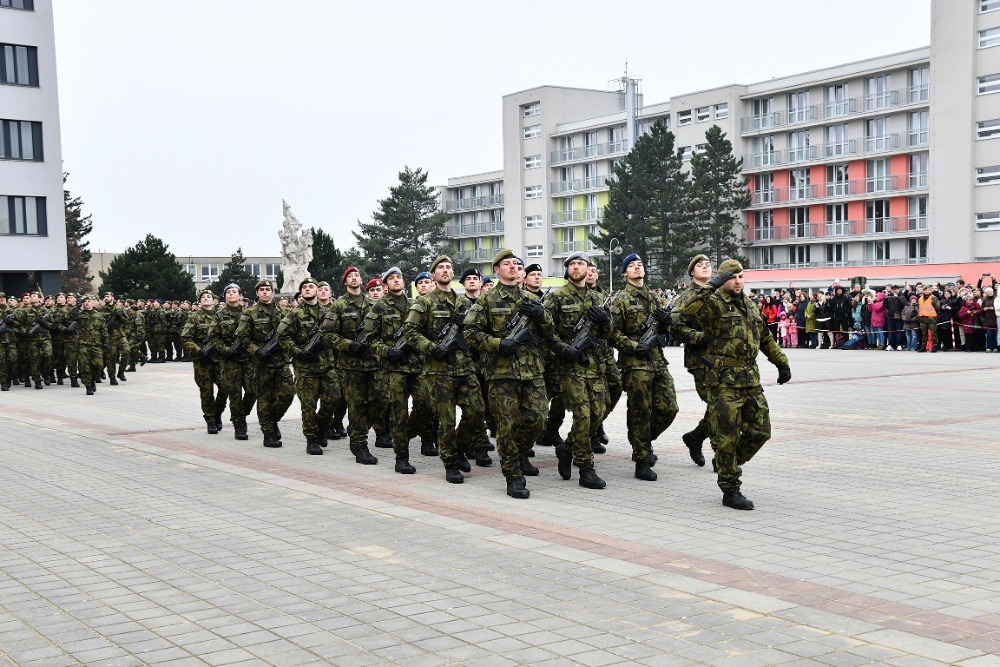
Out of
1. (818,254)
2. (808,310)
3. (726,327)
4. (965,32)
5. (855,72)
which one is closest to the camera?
(726,327)

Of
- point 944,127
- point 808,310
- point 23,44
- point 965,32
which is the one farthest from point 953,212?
point 23,44

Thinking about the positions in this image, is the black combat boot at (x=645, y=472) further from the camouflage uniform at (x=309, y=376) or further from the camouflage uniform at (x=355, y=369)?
the camouflage uniform at (x=309, y=376)

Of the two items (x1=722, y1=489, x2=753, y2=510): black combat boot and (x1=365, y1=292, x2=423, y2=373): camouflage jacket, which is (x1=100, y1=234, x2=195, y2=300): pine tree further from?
(x1=722, y1=489, x2=753, y2=510): black combat boot

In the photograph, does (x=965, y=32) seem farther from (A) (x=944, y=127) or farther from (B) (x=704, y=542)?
(B) (x=704, y=542)

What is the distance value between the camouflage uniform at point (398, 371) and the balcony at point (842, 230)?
5472 cm

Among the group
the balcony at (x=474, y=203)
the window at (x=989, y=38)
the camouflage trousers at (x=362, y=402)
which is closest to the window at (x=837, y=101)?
the window at (x=989, y=38)

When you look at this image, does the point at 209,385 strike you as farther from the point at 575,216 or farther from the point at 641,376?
the point at 575,216

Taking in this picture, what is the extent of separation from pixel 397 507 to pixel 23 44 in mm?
44511

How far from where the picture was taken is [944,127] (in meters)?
56.2

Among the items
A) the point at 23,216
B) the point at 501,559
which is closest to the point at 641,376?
the point at 501,559

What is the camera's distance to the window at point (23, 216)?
46.4 metres

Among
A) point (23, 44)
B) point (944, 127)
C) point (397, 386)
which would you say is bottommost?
point (397, 386)

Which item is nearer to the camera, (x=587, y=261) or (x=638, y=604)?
(x=638, y=604)

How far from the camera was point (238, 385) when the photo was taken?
14375mm
